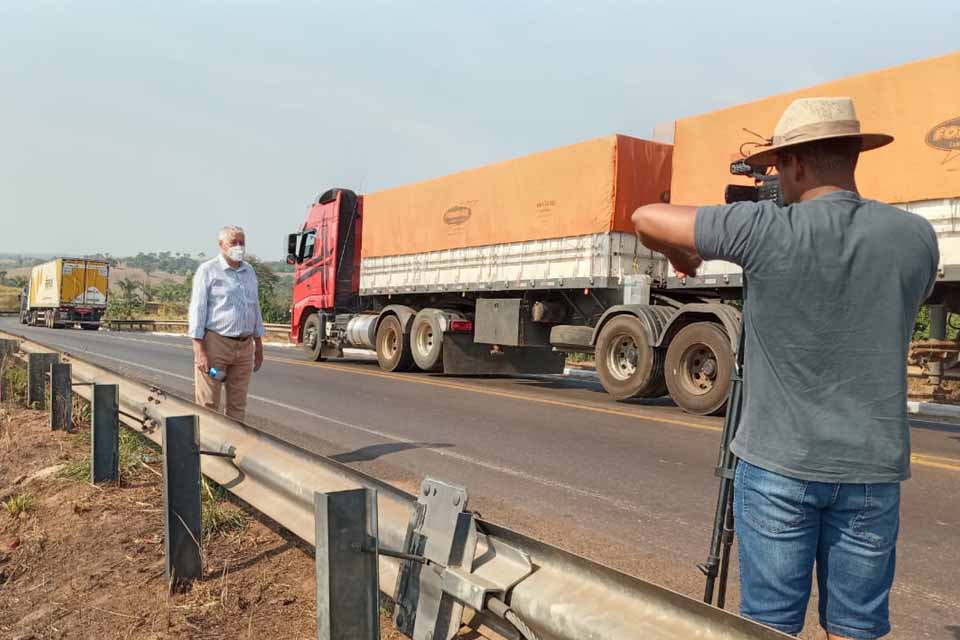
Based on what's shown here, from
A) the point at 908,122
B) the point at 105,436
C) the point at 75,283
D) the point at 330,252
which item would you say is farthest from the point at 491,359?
the point at 75,283

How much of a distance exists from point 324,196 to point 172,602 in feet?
53.3

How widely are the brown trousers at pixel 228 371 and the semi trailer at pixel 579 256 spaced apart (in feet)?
12.4

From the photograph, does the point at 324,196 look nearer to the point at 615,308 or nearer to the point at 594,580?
the point at 615,308

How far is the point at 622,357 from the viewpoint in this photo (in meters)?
11.4

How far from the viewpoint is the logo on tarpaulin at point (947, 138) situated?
316 inches

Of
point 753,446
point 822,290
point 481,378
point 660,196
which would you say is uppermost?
point 660,196

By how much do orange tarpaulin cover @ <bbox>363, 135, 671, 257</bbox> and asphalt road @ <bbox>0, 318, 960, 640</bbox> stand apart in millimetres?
2662

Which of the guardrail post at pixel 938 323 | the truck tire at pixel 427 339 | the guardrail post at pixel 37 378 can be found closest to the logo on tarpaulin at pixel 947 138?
the guardrail post at pixel 938 323

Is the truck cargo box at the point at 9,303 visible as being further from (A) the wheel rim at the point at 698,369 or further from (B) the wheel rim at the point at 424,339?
(A) the wheel rim at the point at 698,369

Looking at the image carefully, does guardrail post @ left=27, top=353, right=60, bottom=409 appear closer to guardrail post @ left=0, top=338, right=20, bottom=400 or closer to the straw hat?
guardrail post @ left=0, top=338, right=20, bottom=400

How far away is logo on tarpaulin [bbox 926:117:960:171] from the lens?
8016 millimetres

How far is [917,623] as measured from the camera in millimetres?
3666

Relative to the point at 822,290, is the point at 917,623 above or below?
below

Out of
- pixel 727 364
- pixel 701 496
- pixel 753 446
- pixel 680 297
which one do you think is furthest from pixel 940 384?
pixel 753 446
